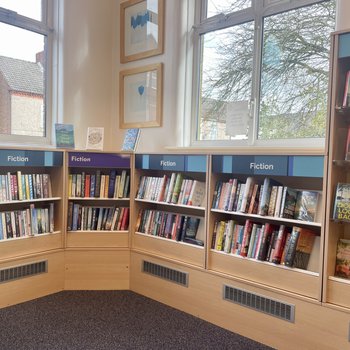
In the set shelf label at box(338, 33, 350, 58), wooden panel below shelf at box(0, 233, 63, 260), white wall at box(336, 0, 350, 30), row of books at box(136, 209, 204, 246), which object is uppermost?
white wall at box(336, 0, 350, 30)

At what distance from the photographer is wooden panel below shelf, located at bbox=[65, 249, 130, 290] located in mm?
3537

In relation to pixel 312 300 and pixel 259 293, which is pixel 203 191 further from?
pixel 312 300

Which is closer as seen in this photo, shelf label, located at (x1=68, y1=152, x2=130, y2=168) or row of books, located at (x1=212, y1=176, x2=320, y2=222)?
row of books, located at (x1=212, y1=176, x2=320, y2=222)

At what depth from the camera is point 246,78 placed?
327cm

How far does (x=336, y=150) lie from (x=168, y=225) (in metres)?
1.63

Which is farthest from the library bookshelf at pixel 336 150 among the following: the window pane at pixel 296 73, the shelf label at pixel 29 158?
the shelf label at pixel 29 158

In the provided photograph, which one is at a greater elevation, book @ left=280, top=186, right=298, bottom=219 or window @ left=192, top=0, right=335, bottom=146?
window @ left=192, top=0, right=335, bottom=146

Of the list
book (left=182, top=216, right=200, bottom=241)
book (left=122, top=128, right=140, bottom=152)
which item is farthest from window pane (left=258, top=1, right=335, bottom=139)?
book (left=122, top=128, right=140, bottom=152)

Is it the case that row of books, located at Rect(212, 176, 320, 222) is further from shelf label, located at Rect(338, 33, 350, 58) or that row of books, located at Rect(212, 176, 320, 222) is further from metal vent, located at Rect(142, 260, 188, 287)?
shelf label, located at Rect(338, 33, 350, 58)

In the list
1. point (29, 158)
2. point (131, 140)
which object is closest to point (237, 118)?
point (131, 140)

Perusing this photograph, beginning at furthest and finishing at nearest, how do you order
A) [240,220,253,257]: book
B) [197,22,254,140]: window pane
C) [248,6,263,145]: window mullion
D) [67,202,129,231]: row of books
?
[67,202,129,231]: row of books
[197,22,254,140]: window pane
[248,6,263,145]: window mullion
[240,220,253,257]: book

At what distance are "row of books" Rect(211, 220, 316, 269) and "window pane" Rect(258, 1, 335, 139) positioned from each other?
32.6 inches

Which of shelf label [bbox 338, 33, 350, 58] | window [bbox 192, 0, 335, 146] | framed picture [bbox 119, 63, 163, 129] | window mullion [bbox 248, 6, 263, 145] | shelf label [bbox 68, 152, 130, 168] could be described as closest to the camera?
shelf label [bbox 338, 33, 350, 58]

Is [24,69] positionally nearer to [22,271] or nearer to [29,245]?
[29,245]
